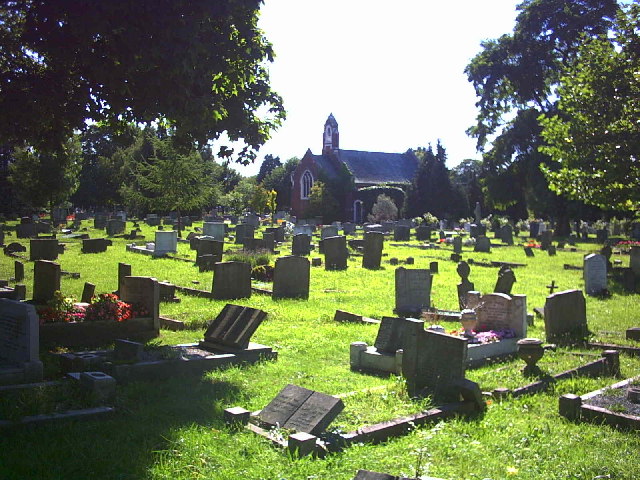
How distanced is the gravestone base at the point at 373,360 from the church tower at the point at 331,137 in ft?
223

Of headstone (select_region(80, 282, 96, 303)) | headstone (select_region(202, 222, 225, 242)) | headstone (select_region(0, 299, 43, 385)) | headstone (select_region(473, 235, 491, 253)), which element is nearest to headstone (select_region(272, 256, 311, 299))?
headstone (select_region(80, 282, 96, 303))

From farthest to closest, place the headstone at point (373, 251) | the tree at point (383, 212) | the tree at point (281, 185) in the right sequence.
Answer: the tree at point (281, 185) → the tree at point (383, 212) → the headstone at point (373, 251)

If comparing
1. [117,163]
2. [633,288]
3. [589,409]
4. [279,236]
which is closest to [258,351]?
[589,409]

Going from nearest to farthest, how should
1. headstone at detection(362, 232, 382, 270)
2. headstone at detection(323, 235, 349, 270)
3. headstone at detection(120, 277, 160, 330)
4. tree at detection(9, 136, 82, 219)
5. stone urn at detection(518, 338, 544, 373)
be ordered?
stone urn at detection(518, 338, 544, 373)
headstone at detection(120, 277, 160, 330)
headstone at detection(323, 235, 349, 270)
headstone at detection(362, 232, 382, 270)
tree at detection(9, 136, 82, 219)

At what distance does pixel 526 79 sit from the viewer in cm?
4138

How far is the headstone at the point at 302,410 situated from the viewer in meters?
6.10

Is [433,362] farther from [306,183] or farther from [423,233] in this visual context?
[306,183]

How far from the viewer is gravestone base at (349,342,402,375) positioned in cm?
892

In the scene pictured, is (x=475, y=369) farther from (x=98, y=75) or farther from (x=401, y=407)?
(x=98, y=75)

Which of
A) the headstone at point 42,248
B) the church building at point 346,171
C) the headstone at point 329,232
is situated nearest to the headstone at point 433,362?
the headstone at point 42,248

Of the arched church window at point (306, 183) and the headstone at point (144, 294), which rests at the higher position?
the arched church window at point (306, 183)

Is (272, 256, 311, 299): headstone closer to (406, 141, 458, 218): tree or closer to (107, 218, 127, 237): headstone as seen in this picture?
(107, 218, 127, 237): headstone

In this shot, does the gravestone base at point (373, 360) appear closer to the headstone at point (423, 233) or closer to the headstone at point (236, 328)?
the headstone at point (236, 328)

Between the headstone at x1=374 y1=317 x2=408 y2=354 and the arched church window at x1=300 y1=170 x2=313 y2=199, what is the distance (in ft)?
212
